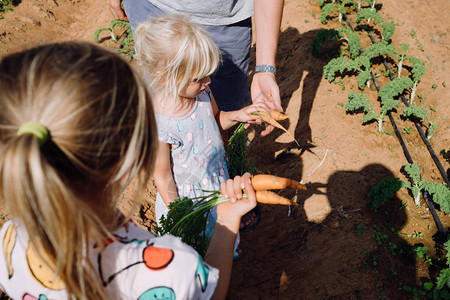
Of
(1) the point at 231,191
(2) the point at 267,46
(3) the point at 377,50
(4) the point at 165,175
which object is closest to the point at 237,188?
(1) the point at 231,191

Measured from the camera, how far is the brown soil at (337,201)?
252 cm

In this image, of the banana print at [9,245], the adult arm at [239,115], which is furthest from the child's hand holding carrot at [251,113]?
the banana print at [9,245]

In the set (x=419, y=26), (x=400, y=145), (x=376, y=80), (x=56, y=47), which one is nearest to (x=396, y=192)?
(x=400, y=145)

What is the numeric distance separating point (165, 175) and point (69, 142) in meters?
1.09

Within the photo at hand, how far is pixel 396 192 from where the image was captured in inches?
114

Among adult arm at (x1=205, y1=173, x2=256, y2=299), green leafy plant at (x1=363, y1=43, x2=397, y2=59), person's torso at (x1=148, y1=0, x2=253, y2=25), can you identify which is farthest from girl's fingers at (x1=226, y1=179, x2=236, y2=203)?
green leafy plant at (x1=363, y1=43, x2=397, y2=59)

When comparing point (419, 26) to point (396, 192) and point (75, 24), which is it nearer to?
point (396, 192)

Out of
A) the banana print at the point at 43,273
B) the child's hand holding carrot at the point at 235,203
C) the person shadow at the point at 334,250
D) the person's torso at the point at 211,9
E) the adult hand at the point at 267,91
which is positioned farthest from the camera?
the person shadow at the point at 334,250

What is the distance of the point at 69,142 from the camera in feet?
→ 2.68

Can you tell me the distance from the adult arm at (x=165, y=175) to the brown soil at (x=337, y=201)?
1.10 m

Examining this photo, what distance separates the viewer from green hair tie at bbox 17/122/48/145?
77cm

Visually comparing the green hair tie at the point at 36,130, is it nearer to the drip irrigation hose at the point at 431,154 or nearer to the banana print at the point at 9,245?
the banana print at the point at 9,245

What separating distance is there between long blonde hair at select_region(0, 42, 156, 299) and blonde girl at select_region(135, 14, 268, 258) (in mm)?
812

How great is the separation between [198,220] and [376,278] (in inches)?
61.3
